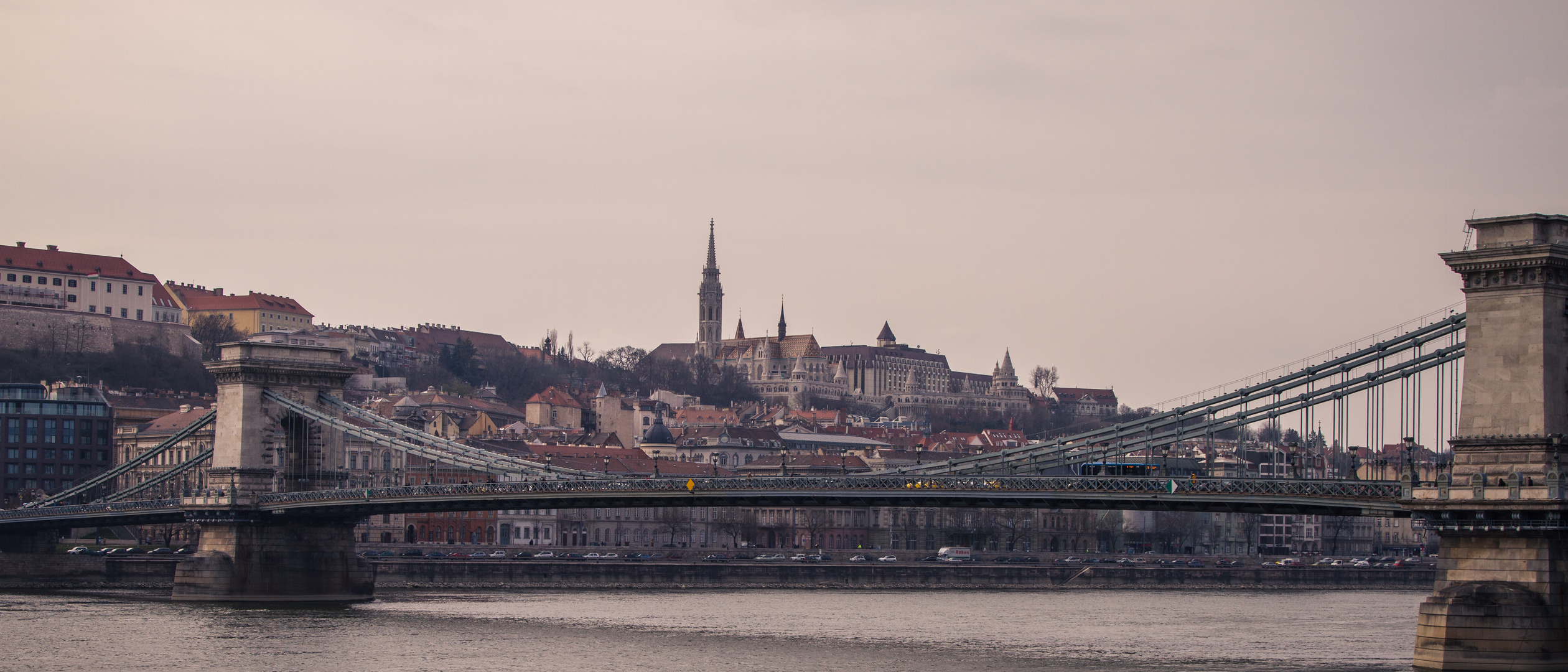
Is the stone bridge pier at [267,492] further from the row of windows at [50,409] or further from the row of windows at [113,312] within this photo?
the row of windows at [113,312]

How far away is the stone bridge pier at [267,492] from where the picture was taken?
57625mm

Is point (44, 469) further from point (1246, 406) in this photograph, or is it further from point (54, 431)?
point (1246, 406)

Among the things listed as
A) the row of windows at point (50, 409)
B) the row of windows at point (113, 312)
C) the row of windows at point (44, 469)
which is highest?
the row of windows at point (113, 312)

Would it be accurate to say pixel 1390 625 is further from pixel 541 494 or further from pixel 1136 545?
pixel 1136 545

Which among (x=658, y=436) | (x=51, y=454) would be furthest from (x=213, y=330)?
(x=51, y=454)

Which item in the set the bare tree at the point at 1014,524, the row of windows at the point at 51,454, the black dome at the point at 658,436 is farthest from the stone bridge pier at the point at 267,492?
the black dome at the point at 658,436

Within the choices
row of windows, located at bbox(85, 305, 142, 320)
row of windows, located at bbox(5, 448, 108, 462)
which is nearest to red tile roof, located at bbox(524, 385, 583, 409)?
row of windows, located at bbox(85, 305, 142, 320)

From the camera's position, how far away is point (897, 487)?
151 ft

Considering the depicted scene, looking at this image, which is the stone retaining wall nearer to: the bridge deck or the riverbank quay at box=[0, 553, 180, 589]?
the riverbank quay at box=[0, 553, 180, 589]

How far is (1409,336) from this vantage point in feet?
125

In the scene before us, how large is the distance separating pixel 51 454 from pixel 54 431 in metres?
1.17

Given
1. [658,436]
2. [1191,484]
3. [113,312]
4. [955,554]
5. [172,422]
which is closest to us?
[1191,484]

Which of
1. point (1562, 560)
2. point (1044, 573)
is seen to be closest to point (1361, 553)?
point (1044, 573)

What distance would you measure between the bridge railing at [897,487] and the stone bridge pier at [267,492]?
3.36 ft
